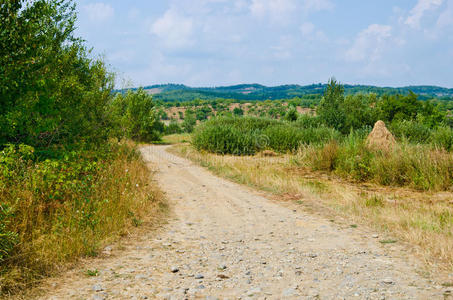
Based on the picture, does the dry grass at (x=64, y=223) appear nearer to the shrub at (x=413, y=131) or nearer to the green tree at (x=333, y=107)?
the shrub at (x=413, y=131)

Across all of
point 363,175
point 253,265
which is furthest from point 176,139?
point 253,265

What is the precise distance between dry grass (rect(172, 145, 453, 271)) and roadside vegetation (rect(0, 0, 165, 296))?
3900mm

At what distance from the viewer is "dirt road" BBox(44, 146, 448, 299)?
358 centimetres

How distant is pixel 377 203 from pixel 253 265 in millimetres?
4984

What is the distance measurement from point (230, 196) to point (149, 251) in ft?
14.9

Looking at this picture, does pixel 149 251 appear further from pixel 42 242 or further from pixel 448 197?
pixel 448 197

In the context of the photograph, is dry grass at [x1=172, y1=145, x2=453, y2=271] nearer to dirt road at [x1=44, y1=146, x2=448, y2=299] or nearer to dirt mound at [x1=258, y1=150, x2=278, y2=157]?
dirt road at [x1=44, y1=146, x2=448, y2=299]

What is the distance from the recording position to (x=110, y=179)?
295 inches

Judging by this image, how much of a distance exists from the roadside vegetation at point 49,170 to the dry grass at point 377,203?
12.8ft

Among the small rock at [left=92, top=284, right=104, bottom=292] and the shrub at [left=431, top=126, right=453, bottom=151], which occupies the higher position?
the shrub at [left=431, top=126, right=453, bottom=151]

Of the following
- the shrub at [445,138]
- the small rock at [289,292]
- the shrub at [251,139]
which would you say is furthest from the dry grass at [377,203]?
the shrub at [445,138]

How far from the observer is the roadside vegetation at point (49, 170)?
4215mm

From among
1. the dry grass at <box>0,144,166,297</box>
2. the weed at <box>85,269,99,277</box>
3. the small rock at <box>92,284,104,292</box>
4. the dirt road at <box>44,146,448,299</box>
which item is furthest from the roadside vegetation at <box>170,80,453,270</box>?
the dry grass at <box>0,144,166,297</box>

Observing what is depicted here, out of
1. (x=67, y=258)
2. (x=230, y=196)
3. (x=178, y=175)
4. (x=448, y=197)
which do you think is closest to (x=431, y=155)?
(x=448, y=197)
